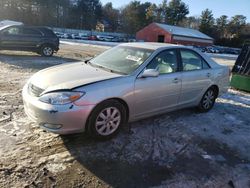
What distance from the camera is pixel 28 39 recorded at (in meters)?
13.9

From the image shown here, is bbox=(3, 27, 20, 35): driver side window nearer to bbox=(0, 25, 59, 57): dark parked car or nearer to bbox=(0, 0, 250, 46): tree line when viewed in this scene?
bbox=(0, 25, 59, 57): dark parked car

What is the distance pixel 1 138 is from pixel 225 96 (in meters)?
6.32

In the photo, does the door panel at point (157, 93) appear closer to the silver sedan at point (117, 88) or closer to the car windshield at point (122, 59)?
the silver sedan at point (117, 88)

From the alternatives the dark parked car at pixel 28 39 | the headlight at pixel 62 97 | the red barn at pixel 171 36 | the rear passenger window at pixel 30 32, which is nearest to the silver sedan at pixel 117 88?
the headlight at pixel 62 97

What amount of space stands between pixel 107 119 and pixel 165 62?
169 centimetres

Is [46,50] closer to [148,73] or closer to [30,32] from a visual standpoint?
[30,32]

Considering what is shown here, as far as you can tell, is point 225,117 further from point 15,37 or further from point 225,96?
point 15,37

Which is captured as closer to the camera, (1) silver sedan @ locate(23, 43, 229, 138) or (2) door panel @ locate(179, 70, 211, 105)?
(1) silver sedan @ locate(23, 43, 229, 138)

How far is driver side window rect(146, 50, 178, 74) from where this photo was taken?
475cm

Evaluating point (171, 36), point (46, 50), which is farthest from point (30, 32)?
point (171, 36)

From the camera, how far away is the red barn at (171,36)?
162 feet

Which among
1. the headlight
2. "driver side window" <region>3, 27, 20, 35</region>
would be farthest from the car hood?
"driver side window" <region>3, 27, 20, 35</region>

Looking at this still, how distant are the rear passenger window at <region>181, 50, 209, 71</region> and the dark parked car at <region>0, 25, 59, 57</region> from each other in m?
10.5

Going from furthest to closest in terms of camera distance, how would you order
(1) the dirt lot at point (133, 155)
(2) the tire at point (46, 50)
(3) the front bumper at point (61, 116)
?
(2) the tire at point (46, 50) < (3) the front bumper at point (61, 116) < (1) the dirt lot at point (133, 155)
